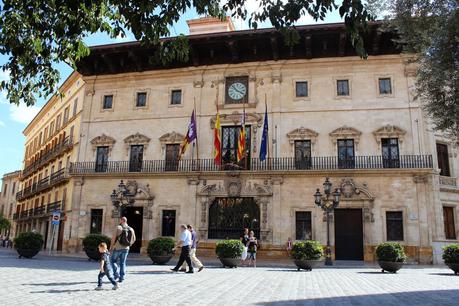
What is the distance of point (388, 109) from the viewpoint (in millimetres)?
24047

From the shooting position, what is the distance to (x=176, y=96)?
89.9ft

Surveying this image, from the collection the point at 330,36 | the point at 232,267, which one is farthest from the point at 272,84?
the point at 232,267

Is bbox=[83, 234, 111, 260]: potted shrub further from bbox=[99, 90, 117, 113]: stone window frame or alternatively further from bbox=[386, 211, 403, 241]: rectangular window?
bbox=[386, 211, 403, 241]: rectangular window

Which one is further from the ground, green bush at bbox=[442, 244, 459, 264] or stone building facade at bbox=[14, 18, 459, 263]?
stone building facade at bbox=[14, 18, 459, 263]

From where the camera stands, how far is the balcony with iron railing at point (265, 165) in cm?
2312

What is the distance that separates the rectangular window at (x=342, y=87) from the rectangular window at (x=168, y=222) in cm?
1235

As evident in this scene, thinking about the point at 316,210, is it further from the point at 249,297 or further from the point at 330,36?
the point at 249,297

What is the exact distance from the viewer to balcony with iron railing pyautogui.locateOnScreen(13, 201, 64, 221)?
30.6 metres

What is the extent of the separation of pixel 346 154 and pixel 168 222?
37.1 ft

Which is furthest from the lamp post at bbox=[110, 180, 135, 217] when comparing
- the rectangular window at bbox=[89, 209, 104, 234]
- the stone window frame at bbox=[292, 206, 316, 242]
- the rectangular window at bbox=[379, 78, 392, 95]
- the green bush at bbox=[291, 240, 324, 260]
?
the rectangular window at bbox=[379, 78, 392, 95]

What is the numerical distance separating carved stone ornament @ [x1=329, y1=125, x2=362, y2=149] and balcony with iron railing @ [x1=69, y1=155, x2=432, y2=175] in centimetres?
107

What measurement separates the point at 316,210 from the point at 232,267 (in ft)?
26.0

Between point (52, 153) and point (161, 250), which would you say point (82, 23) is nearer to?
point (161, 250)

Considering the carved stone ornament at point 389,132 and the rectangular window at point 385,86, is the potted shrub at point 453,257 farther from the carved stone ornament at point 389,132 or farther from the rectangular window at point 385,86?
the rectangular window at point 385,86
